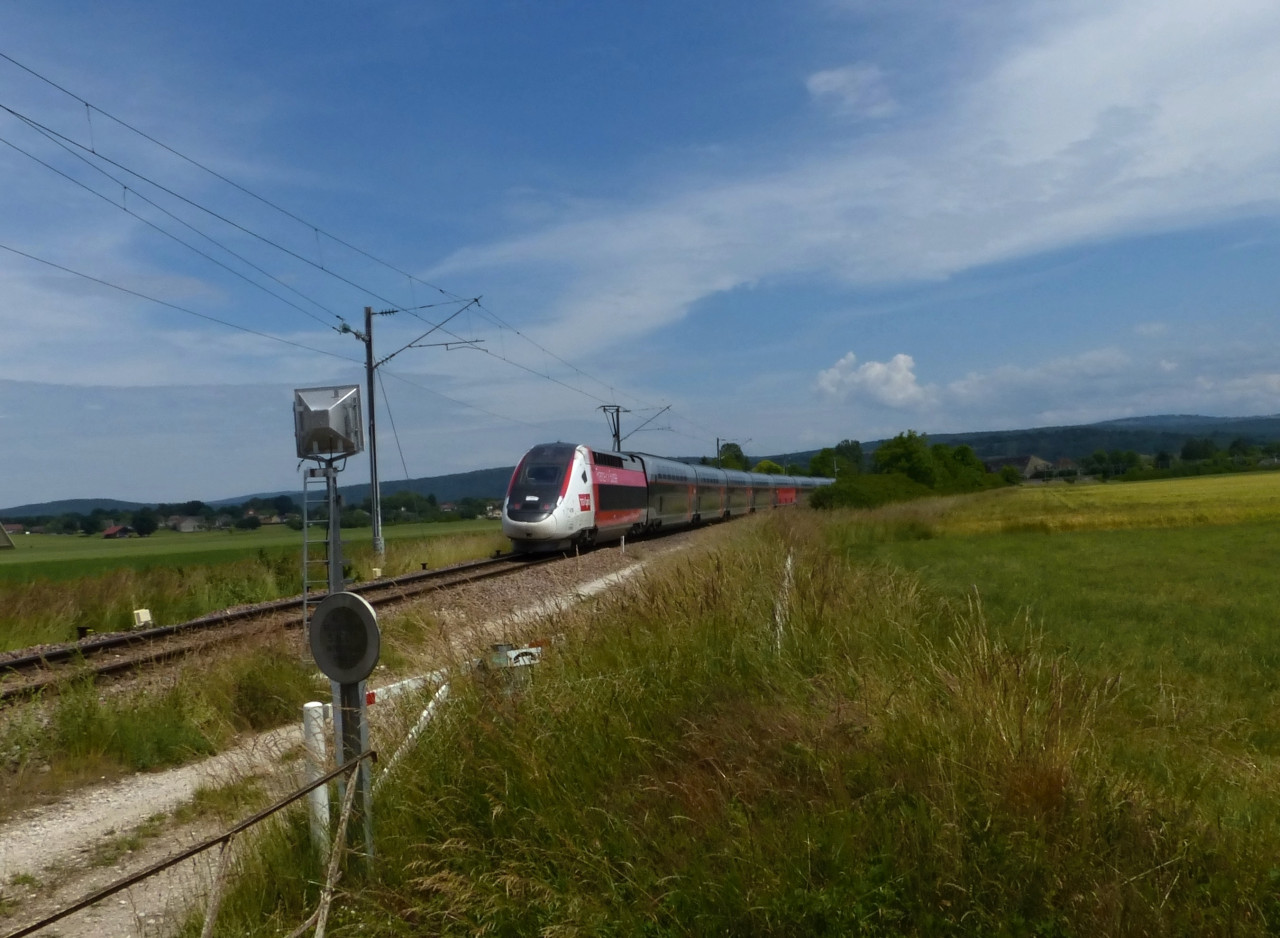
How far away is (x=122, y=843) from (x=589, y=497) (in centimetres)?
2466

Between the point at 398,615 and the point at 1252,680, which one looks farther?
the point at 398,615

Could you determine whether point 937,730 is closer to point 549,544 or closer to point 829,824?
point 829,824

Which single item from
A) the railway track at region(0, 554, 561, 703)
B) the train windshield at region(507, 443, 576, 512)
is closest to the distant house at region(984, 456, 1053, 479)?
the train windshield at region(507, 443, 576, 512)

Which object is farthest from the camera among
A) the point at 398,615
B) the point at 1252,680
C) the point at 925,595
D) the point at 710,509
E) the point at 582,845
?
the point at 710,509

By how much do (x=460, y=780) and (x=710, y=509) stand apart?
46.4 m

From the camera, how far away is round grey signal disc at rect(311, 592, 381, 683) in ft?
18.2

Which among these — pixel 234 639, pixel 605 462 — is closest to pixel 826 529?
pixel 605 462

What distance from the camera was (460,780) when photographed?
5.89 meters

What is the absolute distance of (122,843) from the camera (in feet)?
23.5

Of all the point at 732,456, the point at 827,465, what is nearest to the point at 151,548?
the point at 732,456

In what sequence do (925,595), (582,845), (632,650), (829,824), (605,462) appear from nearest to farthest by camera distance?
(829,824)
(582,845)
(632,650)
(925,595)
(605,462)

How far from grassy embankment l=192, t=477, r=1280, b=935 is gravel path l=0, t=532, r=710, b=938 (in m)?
0.70

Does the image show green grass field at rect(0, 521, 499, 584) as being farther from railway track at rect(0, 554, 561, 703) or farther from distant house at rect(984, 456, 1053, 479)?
distant house at rect(984, 456, 1053, 479)

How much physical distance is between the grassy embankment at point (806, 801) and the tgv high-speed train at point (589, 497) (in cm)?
2147
